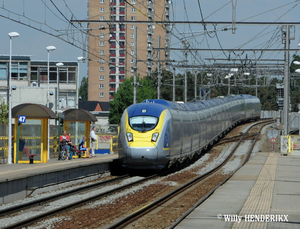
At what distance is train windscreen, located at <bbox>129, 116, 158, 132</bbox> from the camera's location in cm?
2087

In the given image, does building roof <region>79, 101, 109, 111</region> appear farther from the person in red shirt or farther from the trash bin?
the trash bin

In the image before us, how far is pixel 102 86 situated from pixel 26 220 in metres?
119

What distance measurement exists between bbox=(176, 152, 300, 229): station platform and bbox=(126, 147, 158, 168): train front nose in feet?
10.6

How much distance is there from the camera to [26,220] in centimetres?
1052

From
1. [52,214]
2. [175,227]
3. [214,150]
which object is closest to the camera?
[175,227]

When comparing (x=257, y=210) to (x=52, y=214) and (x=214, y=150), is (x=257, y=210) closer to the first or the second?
(x=52, y=214)

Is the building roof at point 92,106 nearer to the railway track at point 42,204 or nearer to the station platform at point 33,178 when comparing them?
the station platform at point 33,178

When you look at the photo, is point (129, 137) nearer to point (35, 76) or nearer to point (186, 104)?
point (186, 104)

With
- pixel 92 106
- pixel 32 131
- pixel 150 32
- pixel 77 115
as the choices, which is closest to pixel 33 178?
pixel 32 131

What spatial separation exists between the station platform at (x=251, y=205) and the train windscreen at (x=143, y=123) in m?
3.97

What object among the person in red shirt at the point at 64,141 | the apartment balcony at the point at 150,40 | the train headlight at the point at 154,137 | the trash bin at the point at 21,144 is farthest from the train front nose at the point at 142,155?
the apartment balcony at the point at 150,40

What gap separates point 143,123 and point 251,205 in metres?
8.82

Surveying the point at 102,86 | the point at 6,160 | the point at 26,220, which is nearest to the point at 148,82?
the point at 102,86

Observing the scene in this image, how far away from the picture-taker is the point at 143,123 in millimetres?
20984
